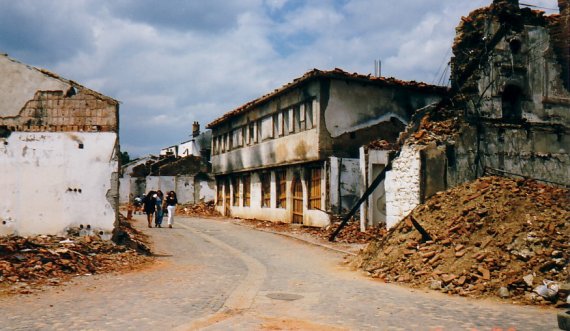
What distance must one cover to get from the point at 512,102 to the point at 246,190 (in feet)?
55.5

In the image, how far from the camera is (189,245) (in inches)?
687

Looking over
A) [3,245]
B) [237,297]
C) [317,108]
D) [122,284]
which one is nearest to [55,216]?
[3,245]

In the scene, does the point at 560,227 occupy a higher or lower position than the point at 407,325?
higher

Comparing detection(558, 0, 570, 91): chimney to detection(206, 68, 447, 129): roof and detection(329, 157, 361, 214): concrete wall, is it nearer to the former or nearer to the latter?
detection(206, 68, 447, 129): roof

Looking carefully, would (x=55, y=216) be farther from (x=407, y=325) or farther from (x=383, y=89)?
(x=383, y=89)

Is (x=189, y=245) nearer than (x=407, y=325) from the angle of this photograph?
No

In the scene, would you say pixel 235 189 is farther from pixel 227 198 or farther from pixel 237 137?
pixel 237 137

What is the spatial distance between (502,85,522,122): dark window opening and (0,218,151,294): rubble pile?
13124 millimetres

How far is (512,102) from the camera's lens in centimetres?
1800

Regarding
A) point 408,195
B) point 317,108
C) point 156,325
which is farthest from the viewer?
point 317,108

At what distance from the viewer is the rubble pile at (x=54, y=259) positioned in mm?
10297

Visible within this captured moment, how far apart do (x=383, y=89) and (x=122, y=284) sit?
15944mm

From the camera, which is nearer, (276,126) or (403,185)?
(403,185)

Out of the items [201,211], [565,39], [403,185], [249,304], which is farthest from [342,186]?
[201,211]
